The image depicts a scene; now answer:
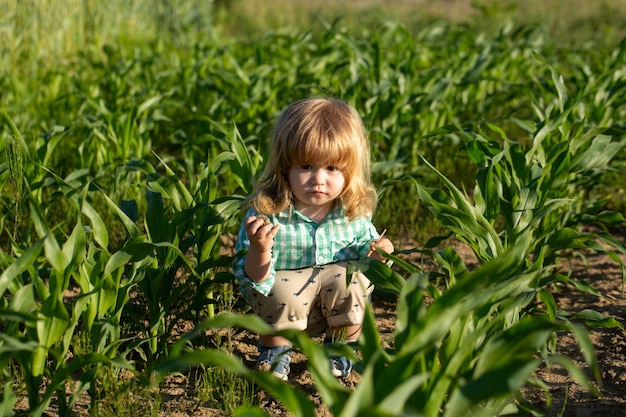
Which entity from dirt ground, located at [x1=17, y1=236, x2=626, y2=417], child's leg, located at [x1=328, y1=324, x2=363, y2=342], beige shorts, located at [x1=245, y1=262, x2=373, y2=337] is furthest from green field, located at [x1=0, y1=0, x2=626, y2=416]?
child's leg, located at [x1=328, y1=324, x2=363, y2=342]

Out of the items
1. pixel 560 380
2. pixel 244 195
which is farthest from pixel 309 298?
pixel 244 195

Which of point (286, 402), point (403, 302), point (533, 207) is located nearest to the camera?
point (286, 402)

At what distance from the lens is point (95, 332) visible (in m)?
2.55

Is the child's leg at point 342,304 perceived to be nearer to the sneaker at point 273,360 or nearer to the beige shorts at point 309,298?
the beige shorts at point 309,298

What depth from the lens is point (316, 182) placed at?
2.71 metres

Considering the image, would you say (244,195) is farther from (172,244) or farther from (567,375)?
(567,375)

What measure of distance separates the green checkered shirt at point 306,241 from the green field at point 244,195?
209 mm

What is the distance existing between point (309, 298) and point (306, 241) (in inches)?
8.0

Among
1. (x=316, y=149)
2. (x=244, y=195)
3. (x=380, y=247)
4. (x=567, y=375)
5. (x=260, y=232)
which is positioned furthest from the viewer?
(x=244, y=195)

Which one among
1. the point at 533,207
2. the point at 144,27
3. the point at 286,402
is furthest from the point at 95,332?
the point at 144,27

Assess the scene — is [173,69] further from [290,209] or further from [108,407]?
[108,407]

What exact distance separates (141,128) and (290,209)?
2057 millimetres

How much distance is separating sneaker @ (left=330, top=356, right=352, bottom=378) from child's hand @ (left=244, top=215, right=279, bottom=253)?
0.51 meters

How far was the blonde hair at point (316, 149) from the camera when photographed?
2.68m
